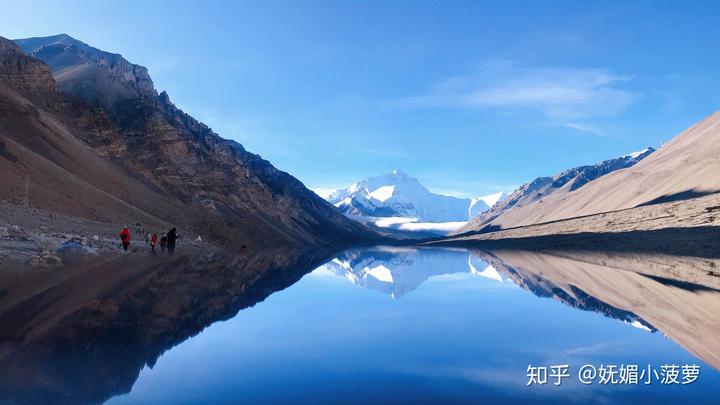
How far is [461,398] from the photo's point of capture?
685cm

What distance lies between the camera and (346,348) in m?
9.68

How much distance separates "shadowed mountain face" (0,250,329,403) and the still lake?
1.96 feet

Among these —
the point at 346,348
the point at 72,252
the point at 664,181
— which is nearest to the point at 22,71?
the point at 72,252

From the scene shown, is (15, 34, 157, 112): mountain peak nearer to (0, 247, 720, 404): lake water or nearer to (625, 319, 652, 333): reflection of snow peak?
(0, 247, 720, 404): lake water

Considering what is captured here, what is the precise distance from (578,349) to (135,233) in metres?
42.5

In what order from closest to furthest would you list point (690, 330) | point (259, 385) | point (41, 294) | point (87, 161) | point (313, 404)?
point (313, 404) → point (259, 385) → point (690, 330) → point (41, 294) → point (87, 161)

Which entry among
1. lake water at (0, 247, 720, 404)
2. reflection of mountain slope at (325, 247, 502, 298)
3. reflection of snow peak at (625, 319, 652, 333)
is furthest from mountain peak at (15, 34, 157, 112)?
reflection of snow peak at (625, 319, 652, 333)

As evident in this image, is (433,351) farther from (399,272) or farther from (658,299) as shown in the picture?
(399,272)

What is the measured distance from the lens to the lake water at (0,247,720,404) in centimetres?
698

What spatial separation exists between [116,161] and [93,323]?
70444mm

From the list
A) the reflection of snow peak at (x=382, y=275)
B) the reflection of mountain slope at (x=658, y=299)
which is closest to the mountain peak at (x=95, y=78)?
the reflection of snow peak at (x=382, y=275)

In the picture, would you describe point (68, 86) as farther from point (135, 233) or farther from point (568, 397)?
point (568, 397)

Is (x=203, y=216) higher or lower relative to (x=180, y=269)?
higher

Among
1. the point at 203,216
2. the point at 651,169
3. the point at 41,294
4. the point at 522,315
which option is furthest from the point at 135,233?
the point at 651,169
